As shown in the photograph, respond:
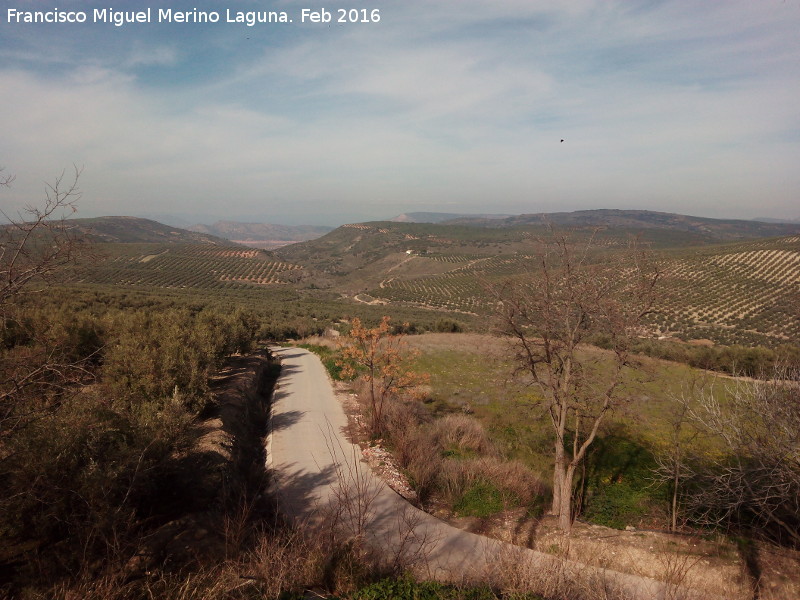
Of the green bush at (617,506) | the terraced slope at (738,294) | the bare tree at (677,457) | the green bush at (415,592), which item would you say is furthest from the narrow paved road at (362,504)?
the terraced slope at (738,294)

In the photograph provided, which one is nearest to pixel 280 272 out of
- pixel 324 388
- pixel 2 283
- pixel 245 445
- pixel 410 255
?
pixel 410 255

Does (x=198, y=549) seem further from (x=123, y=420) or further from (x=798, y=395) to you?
(x=798, y=395)

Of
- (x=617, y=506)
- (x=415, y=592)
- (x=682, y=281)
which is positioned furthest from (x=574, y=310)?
(x=682, y=281)

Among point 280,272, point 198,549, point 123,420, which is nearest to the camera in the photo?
point 198,549

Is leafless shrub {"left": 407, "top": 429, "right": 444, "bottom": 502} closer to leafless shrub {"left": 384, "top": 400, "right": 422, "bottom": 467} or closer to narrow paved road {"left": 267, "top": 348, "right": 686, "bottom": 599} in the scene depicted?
leafless shrub {"left": 384, "top": 400, "right": 422, "bottom": 467}

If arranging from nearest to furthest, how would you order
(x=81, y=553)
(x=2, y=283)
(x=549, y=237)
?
1. (x=2, y=283)
2. (x=81, y=553)
3. (x=549, y=237)

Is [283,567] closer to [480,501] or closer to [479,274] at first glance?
[480,501]

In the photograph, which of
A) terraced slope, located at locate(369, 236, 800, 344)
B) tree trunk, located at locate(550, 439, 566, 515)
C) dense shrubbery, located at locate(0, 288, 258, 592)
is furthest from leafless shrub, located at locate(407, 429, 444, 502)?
terraced slope, located at locate(369, 236, 800, 344)
